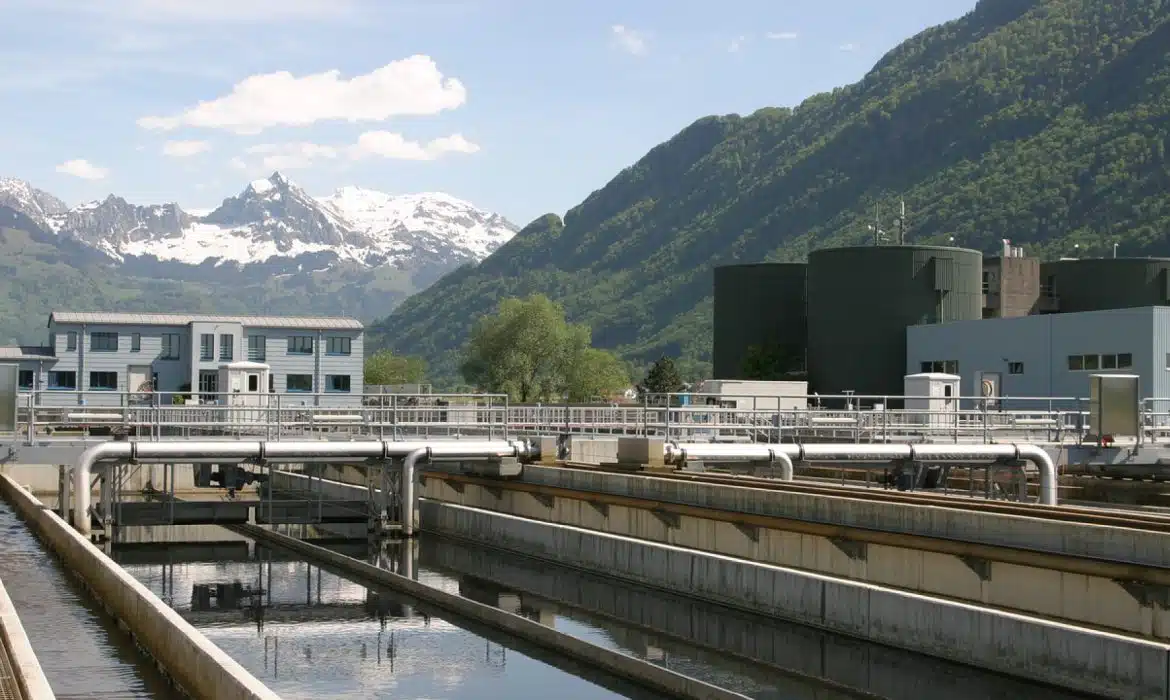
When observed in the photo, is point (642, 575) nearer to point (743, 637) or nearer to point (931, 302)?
point (743, 637)

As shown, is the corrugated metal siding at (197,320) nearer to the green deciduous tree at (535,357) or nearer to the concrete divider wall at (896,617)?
the green deciduous tree at (535,357)

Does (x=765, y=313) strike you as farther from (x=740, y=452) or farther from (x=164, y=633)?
(x=164, y=633)

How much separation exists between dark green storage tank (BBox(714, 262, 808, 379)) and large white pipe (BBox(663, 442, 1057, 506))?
69.3 metres

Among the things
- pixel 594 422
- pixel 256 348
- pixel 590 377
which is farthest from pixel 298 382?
pixel 590 377

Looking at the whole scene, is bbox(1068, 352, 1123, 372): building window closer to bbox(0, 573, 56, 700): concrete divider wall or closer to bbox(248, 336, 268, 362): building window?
bbox(248, 336, 268, 362): building window

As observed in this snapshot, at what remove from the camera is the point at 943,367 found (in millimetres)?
80312

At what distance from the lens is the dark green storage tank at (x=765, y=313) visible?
110m

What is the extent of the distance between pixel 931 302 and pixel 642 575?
66491 millimetres

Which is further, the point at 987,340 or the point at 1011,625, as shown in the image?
the point at 987,340

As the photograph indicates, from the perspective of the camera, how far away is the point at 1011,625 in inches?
683

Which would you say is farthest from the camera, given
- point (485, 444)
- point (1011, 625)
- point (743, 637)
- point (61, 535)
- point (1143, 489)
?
point (1143, 489)

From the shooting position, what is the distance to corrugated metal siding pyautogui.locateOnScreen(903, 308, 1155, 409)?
66.6 metres

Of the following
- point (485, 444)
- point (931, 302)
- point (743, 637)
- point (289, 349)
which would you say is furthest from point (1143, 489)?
point (289, 349)

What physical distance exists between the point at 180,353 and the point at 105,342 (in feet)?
14.5
